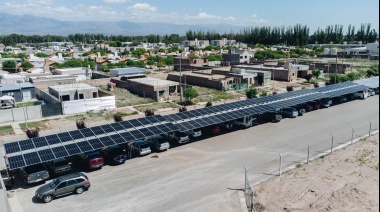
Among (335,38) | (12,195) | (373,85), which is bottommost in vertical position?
(12,195)

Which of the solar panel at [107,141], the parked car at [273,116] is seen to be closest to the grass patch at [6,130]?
the solar panel at [107,141]

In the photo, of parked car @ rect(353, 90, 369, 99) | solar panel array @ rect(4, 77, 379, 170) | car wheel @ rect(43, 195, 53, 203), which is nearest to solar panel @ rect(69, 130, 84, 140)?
solar panel array @ rect(4, 77, 379, 170)

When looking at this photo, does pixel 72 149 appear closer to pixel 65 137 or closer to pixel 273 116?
pixel 65 137

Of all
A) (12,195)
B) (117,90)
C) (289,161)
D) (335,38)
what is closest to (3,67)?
(117,90)

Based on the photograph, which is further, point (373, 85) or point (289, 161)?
point (373, 85)

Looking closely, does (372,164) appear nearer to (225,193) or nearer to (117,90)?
(225,193)

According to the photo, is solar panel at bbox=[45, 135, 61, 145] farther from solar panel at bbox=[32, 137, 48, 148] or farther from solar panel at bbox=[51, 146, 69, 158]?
solar panel at bbox=[51, 146, 69, 158]

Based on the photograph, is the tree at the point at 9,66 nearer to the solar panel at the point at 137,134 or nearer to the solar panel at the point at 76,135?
the solar panel at the point at 76,135
